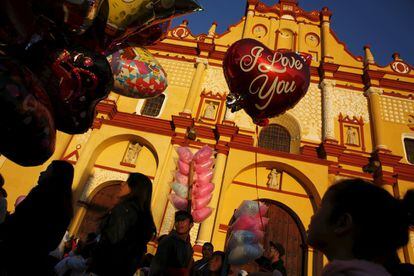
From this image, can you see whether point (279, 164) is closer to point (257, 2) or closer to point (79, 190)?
point (79, 190)

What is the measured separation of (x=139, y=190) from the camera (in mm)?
2377

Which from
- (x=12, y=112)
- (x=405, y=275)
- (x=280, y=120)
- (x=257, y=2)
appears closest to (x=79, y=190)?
(x=280, y=120)

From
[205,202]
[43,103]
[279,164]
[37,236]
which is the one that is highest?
[279,164]

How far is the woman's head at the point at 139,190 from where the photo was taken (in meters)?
2.36

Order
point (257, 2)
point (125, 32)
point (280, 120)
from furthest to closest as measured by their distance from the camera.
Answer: point (257, 2), point (280, 120), point (125, 32)

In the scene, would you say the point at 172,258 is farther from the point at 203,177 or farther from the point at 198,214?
the point at 203,177

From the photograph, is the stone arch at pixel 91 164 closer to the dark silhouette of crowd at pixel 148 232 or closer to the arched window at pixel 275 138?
the arched window at pixel 275 138

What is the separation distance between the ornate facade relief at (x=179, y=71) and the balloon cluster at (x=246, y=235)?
28.9ft

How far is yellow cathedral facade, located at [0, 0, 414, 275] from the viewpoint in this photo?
30.2ft

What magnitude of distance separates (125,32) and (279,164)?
26.8ft

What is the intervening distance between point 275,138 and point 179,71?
5.06 metres

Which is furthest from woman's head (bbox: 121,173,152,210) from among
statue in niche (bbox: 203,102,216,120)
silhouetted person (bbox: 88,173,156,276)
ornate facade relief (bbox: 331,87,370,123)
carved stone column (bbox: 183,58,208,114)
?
ornate facade relief (bbox: 331,87,370,123)

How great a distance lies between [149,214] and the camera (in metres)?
2.41

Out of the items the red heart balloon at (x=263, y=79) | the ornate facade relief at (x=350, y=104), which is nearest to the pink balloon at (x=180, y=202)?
the red heart balloon at (x=263, y=79)
